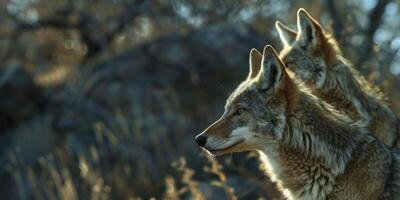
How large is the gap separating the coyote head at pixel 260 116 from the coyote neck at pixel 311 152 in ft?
0.24

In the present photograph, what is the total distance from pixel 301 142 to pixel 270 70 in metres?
0.50

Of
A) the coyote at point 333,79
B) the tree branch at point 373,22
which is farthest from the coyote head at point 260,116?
the tree branch at point 373,22

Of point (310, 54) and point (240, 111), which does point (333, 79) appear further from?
point (240, 111)

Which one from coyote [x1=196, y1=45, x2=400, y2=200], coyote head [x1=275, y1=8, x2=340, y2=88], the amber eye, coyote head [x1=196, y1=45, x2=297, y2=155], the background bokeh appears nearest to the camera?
coyote [x1=196, y1=45, x2=400, y2=200]

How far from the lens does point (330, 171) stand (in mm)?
4930

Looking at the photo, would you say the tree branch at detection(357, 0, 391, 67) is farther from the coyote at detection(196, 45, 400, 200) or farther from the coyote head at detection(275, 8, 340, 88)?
the coyote at detection(196, 45, 400, 200)

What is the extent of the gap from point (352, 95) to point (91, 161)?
6.22 meters

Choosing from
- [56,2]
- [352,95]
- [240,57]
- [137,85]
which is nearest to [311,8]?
[240,57]

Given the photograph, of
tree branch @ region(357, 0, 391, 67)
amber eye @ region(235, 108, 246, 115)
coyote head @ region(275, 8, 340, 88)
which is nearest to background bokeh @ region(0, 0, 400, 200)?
tree branch @ region(357, 0, 391, 67)

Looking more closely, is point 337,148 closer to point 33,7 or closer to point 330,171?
point 330,171

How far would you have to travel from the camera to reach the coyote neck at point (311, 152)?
16.2 ft

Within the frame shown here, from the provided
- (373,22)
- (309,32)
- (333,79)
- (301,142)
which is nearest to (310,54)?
(309,32)

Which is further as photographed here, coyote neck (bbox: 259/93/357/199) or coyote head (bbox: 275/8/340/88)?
coyote head (bbox: 275/8/340/88)

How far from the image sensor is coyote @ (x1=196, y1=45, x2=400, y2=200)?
4891 millimetres
